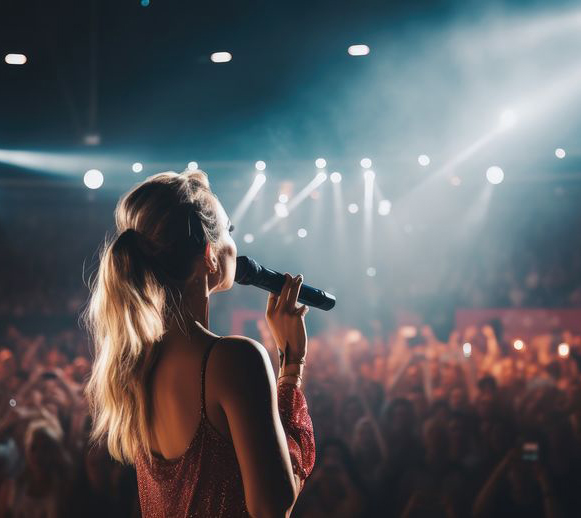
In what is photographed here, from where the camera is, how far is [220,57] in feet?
13.9

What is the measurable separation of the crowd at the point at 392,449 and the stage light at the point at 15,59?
2518 millimetres

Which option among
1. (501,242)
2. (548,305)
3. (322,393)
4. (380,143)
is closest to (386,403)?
(322,393)

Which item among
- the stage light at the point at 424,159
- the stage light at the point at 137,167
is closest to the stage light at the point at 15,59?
the stage light at the point at 137,167

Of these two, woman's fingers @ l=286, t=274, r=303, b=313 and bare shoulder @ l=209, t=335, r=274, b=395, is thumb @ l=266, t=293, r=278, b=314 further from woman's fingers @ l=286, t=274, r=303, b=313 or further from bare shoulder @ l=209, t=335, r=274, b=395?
bare shoulder @ l=209, t=335, r=274, b=395

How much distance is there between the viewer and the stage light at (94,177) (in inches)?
256

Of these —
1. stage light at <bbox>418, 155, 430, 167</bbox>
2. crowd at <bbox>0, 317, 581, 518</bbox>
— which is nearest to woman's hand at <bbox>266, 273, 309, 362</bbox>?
crowd at <bbox>0, 317, 581, 518</bbox>

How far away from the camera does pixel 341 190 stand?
8773mm

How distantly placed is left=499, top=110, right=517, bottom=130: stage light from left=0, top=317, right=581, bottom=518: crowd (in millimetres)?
2185

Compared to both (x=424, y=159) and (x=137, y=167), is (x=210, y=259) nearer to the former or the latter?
(x=424, y=159)

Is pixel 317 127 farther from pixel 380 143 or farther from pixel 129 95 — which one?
pixel 129 95

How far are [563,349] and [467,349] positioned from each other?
106 centimetres

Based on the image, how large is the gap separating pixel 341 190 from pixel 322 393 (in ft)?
14.4

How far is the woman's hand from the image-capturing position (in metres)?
1.13

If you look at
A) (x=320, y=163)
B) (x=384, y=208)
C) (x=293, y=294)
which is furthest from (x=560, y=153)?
(x=293, y=294)
